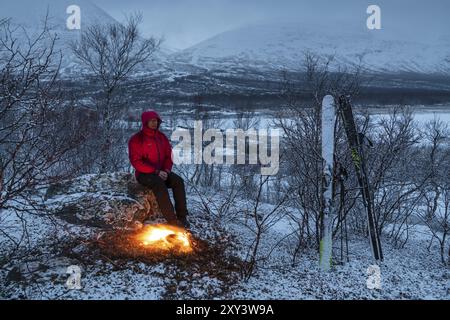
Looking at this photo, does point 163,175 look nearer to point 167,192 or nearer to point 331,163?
point 167,192

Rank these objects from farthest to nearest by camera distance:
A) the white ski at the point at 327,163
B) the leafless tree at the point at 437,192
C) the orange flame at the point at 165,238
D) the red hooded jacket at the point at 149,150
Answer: the leafless tree at the point at 437,192 < the red hooded jacket at the point at 149,150 < the orange flame at the point at 165,238 < the white ski at the point at 327,163

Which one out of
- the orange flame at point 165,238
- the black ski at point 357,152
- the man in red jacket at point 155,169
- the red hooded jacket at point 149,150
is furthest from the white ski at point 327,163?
the red hooded jacket at point 149,150

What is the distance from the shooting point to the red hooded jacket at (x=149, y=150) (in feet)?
16.4

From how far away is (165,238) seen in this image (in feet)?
15.5

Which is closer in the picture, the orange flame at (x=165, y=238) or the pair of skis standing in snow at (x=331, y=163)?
the pair of skis standing in snow at (x=331, y=163)

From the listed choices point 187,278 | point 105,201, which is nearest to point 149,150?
point 105,201

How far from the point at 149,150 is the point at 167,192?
2.37ft

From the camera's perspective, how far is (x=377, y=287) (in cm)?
431

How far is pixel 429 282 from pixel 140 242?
12.7ft

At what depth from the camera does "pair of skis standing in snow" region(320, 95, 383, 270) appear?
14.1 feet

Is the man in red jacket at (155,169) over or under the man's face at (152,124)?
under

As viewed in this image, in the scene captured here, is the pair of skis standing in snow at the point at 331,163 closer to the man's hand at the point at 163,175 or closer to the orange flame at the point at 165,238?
the orange flame at the point at 165,238

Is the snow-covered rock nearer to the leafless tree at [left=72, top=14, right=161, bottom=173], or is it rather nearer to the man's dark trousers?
the man's dark trousers
